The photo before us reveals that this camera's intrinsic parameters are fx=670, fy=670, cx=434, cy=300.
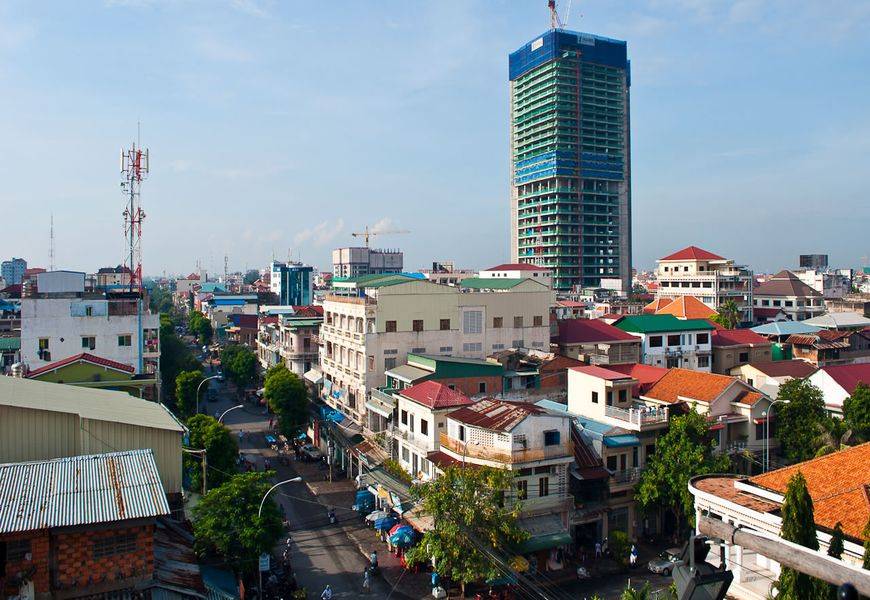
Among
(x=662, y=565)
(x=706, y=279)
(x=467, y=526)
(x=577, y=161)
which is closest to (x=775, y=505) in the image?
(x=467, y=526)

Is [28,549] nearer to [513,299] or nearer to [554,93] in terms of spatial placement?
[513,299]

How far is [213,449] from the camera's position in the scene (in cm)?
3788

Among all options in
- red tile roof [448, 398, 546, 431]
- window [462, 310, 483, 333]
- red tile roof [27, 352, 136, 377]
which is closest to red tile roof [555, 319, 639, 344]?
window [462, 310, 483, 333]

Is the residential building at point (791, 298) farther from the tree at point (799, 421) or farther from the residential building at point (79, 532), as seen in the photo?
the residential building at point (79, 532)

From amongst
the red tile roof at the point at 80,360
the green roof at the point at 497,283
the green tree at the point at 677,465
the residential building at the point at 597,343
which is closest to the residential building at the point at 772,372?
the residential building at the point at 597,343

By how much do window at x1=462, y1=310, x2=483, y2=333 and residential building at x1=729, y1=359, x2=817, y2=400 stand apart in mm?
22360

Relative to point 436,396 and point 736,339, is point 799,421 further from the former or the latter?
point 736,339

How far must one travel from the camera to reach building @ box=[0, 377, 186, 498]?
20641 mm

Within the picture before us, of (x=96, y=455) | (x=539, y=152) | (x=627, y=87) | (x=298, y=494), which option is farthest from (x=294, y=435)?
(x=627, y=87)

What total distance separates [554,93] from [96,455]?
156502 mm

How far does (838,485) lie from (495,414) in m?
16.7

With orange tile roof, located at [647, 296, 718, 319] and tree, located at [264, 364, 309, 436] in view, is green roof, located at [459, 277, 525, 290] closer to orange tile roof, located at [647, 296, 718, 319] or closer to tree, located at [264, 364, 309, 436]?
orange tile roof, located at [647, 296, 718, 319]

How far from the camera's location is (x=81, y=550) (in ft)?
56.6

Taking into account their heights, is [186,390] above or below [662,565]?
above
